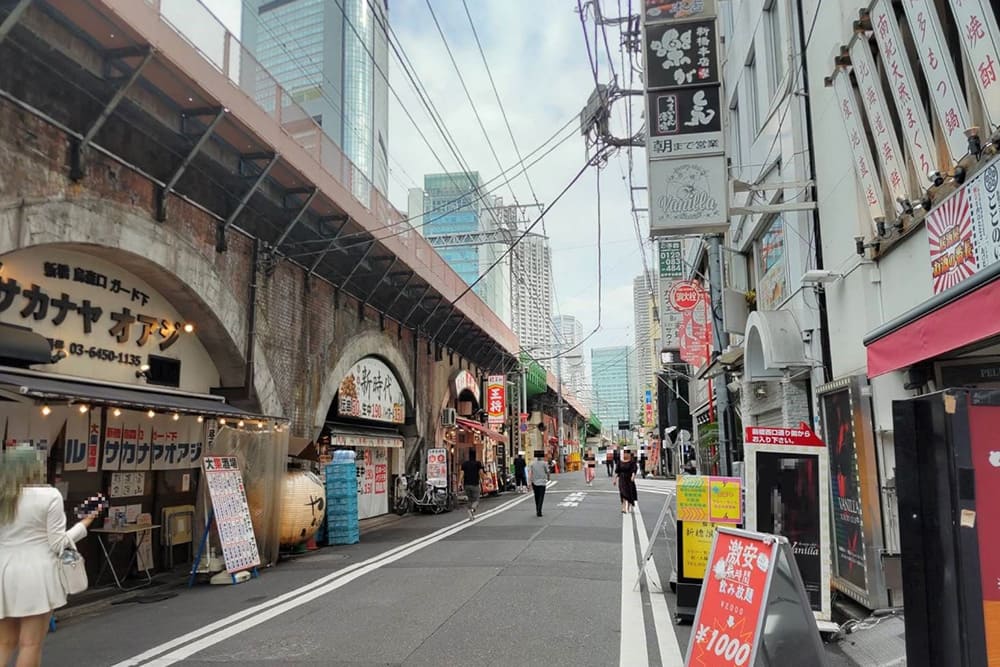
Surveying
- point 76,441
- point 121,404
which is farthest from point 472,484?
point 121,404

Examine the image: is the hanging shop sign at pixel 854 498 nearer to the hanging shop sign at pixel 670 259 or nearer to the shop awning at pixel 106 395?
the shop awning at pixel 106 395

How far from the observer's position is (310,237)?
1551 cm

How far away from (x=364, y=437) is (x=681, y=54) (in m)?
12.6

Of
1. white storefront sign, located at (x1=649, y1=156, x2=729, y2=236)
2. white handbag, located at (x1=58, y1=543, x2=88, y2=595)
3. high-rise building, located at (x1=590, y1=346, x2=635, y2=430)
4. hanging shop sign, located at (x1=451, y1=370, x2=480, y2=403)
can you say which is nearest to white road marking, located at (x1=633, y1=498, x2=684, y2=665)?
white handbag, located at (x1=58, y1=543, x2=88, y2=595)

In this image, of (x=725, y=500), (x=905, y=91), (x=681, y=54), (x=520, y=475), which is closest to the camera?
(x=905, y=91)

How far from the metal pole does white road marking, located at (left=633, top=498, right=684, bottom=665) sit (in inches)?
155

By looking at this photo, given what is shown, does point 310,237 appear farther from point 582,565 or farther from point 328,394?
point 582,565

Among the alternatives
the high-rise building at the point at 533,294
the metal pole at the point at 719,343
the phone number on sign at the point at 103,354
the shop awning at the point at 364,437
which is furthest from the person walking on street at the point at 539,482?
the high-rise building at the point at 533,294

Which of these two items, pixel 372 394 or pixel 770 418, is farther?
pixel 372 394

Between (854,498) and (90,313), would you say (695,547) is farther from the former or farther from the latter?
(90,313)

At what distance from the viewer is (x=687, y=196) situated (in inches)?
388

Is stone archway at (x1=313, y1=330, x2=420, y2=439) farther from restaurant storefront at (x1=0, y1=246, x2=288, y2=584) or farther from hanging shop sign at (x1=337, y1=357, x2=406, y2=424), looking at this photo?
restaurant storefront at (x1=0, y1=246, x2=288, y2=584)

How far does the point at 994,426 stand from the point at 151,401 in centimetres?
928

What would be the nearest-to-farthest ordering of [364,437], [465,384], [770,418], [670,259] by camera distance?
[770,418]
[364,437]
[465,384]
[670,259]
